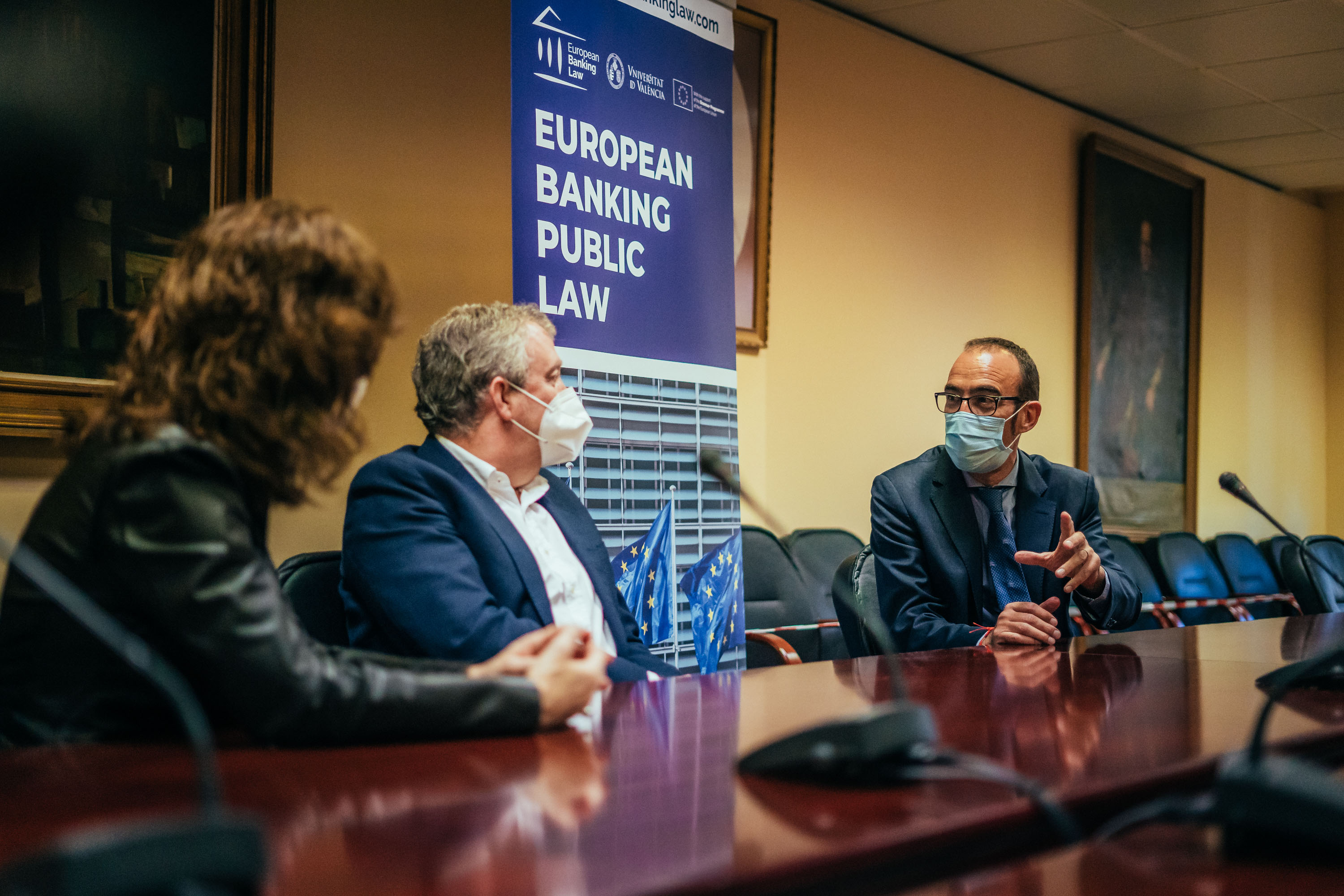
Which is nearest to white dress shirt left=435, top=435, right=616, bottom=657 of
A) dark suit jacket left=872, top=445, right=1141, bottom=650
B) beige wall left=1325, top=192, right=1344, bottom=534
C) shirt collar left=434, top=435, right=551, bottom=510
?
shirt collar left=434, top=435, right=551, bottom=510

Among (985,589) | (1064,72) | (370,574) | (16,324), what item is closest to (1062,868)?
(370,574)

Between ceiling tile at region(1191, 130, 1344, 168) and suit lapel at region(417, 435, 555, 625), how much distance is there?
6231 mm

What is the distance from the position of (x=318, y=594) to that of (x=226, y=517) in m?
0.91

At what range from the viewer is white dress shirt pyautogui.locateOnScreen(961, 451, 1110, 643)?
2.71 meters

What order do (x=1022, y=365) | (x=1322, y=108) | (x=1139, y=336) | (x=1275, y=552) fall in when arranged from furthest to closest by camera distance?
1. (x=1275, y=552)
2. (x=1139, y=336)
3. (x=1322, y=108)
4. (x=1022, y=365)

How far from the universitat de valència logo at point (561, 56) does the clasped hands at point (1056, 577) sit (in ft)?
5.28

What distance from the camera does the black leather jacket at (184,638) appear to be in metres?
1.17

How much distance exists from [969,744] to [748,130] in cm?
356

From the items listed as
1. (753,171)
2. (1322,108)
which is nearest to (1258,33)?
(1322,108)

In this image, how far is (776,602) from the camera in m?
4.01

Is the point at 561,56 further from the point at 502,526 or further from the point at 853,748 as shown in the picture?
the point at 853,748

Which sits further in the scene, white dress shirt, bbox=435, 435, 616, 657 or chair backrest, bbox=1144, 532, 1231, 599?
chair backrest, bbox=1144, 532, 1231, 599

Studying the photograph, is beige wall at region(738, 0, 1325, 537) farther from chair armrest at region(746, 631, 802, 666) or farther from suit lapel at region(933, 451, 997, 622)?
suit lapel at region(933, 451, 997, 622)

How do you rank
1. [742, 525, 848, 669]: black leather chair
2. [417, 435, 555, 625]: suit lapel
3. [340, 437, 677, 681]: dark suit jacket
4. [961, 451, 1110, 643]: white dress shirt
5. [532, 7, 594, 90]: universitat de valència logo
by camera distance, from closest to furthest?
1. [340, 437, 677, 681]: dark suit jacket
2. [417, 435, 555, 625]: suit lapel
3. [961, 451, 1110, 643]: white dress shirt
4. [532, 7, 594, 90]: universitat de valència logo
5. [742, 525, 848, 669]: black leather chair
